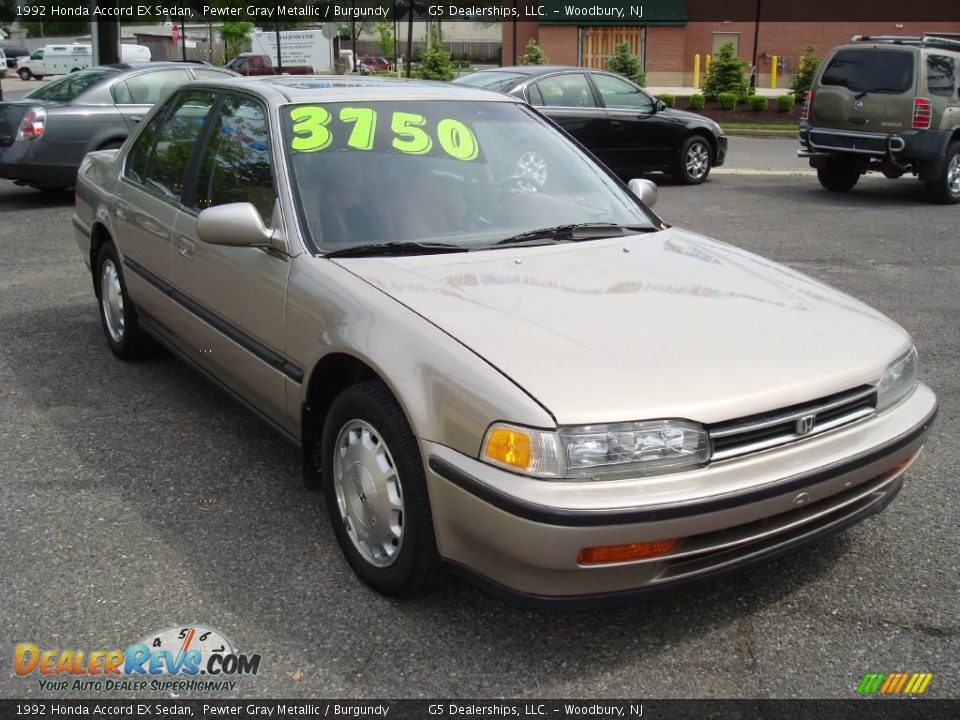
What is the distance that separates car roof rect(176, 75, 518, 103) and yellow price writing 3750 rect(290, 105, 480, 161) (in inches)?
4.0

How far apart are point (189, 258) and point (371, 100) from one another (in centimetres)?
104

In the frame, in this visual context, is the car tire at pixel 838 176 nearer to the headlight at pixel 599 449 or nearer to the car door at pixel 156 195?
the car door at pixel 156 195

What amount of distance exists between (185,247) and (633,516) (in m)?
2.60

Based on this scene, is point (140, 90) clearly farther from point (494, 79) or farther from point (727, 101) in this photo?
point (727, 101)

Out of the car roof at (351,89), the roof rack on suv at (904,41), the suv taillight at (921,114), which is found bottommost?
the suv taillight at (921,114)

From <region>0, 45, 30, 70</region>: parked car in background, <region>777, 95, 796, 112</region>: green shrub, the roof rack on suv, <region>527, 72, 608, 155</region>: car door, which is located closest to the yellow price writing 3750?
<region>527, 72, 608, 155</region>: car door

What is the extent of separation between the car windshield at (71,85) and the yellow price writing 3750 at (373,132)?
8.20 metres

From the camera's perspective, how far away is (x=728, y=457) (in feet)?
8.91

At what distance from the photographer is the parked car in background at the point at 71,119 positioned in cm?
1070

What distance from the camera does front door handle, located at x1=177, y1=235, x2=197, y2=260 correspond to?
4.32 metres

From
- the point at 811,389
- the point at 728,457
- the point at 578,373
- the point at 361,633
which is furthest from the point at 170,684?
the point at 811,389

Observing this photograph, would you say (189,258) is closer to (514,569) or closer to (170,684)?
(170,684)

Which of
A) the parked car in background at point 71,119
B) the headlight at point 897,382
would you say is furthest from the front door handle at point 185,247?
the parked car in background at point 71,119

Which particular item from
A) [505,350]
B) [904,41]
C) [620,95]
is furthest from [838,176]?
[505,350]
